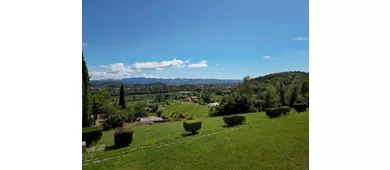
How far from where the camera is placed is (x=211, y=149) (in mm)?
3789

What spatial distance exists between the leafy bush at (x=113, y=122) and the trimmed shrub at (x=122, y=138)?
15cm

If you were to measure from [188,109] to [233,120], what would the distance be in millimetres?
1004

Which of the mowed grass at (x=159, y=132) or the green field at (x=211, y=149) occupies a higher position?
the mowed grass at (x=159, y=132)

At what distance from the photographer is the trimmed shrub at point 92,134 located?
11.9 feet

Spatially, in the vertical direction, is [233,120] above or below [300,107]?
below

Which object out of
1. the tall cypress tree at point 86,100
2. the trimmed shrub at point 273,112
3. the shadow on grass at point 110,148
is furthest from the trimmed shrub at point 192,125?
the trimmed shrub at point 273,112

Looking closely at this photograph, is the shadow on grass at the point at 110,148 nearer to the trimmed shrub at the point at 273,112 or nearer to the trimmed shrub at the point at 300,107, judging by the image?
the trimmed shrub at the point at 273,112

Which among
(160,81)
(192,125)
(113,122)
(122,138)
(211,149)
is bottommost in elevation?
(211,149)

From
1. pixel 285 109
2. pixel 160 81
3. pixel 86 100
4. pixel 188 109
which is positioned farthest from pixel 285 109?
pixel 86 100

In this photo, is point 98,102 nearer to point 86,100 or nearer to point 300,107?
point 86,100

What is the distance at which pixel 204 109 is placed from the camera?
459cm

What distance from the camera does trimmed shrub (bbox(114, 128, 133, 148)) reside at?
3.71 metres
